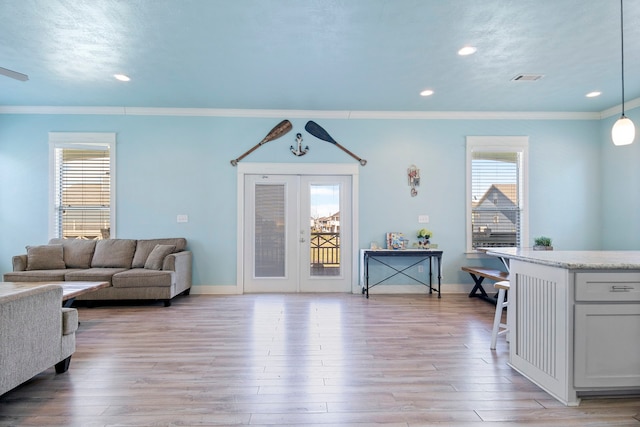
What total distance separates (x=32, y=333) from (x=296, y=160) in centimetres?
403

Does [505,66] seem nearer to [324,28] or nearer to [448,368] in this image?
[324,28]

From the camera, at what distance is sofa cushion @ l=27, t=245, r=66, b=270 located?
4.86 meters

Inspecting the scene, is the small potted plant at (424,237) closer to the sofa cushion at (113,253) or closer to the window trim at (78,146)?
the sofa cushion at (113,253)

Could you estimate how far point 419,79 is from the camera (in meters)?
4.36

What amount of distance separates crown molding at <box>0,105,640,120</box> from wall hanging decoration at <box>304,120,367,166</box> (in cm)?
15

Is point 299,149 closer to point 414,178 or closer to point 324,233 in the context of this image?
point 324,233

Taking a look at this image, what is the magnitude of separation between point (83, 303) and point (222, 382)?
3.39 metres

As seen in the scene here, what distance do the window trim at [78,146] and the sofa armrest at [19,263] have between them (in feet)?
2.25

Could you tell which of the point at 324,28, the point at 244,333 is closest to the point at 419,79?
the point at 324,28

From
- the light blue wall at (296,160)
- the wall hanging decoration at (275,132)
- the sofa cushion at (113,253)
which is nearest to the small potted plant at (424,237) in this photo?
the light blue wall at (296,160)

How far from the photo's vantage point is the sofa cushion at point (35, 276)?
455 cm

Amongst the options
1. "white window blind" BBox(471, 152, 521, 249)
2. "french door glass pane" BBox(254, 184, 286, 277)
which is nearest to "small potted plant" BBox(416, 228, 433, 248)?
"white window blind" BBox(471, 152, 521, 249)

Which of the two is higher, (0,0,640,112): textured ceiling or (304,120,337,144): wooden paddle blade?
(0,0,640,112): textured ceiling

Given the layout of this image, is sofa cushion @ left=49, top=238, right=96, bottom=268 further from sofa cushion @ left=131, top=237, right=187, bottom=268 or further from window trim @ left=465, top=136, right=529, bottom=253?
window trim @ left=465, top=136, right=529, bottom=253
